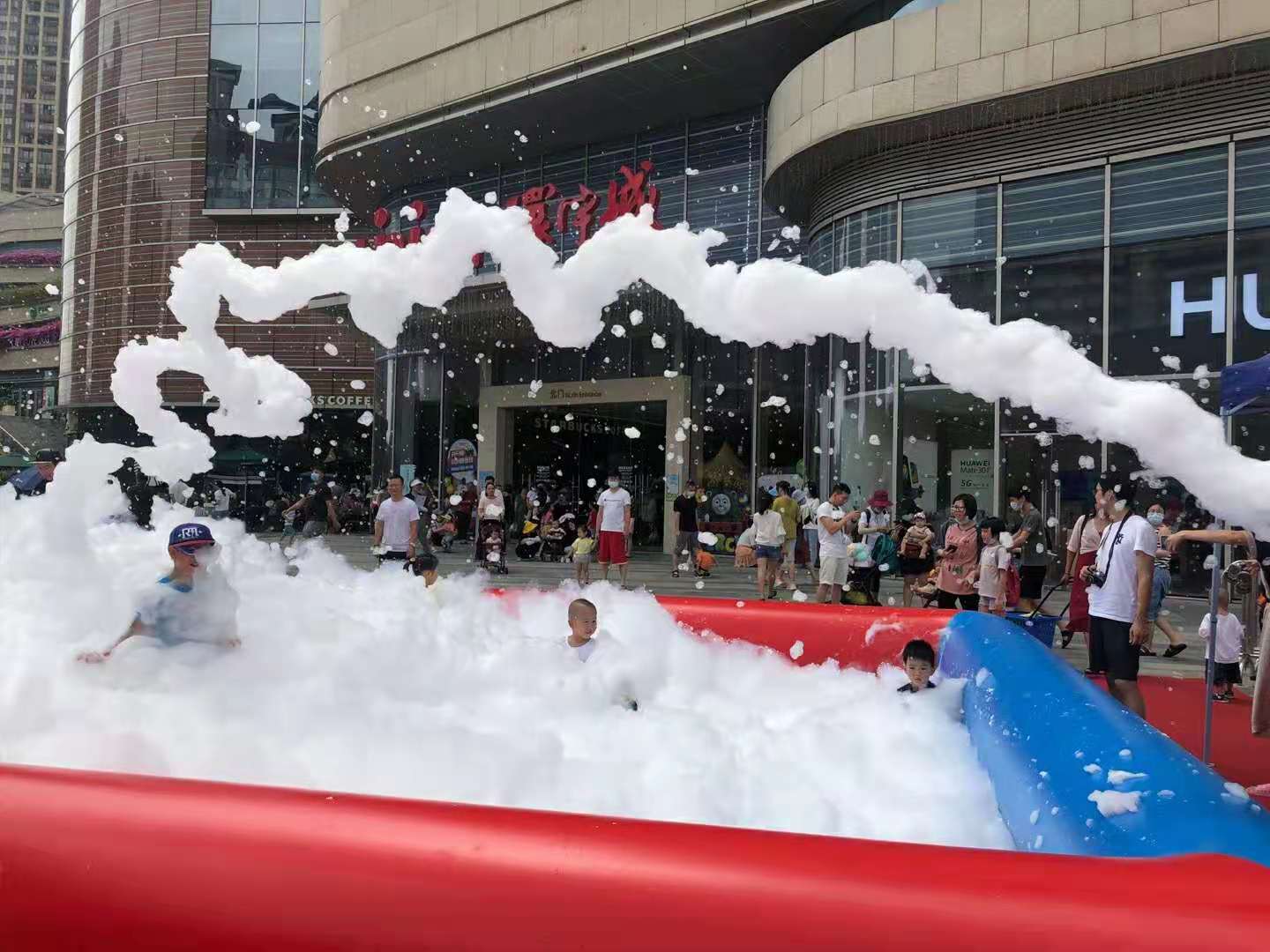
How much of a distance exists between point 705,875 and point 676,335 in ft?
55.2

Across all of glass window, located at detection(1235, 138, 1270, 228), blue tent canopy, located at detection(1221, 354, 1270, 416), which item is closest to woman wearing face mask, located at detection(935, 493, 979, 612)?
blue tent canopy, located at detection(1221, 354, 1270, 416)

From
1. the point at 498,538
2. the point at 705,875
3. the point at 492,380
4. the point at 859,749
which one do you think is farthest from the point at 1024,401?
the point at 492,380

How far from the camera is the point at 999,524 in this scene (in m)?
8.37

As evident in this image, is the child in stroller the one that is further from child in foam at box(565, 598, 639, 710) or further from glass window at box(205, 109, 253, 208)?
glass window at box(205, 109, 253, 208)

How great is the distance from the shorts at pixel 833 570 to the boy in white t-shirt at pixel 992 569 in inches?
54.9

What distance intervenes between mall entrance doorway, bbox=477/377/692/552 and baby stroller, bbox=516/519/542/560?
9.09ft

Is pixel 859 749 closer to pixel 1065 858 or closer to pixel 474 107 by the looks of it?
pixel 1065 858

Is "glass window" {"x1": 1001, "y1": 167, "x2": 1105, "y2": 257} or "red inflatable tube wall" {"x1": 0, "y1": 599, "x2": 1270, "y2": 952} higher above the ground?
"glass window" {"x1": 1001, "y1": 167, "x2": 1105, "y2": 257}

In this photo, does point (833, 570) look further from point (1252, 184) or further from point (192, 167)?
point (192, 167)

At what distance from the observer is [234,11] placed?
3016 centimetres

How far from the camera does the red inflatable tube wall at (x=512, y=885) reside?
83.0 inches

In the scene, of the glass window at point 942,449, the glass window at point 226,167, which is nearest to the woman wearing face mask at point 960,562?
the glass window at point 942,449

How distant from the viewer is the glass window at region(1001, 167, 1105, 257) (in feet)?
40.1

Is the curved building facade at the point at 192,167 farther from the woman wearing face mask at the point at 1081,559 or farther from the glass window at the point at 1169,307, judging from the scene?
the woman wearing face mask at the point at 1081,559
